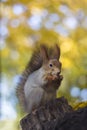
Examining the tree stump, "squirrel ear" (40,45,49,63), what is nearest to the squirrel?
"squirrel ear" (40,45,49,63)

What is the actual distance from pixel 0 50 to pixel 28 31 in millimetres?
223

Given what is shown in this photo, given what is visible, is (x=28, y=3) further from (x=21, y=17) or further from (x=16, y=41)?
(x=16, y=41)

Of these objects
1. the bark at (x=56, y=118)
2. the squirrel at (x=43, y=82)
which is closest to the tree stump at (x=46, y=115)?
the bark at (x=56, y=118)

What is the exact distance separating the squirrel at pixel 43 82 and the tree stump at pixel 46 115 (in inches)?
4.1

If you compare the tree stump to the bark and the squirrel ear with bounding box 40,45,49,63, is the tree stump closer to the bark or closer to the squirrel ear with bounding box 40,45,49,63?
the bark

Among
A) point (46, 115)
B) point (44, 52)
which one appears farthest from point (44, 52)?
point (46, 115)

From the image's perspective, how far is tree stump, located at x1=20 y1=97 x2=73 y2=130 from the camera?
124 centimetres

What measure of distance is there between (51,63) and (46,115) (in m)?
0.25

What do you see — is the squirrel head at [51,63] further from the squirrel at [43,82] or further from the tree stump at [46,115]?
the tree stump at [46,115]

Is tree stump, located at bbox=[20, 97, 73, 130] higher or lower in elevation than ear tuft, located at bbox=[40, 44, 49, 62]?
lower

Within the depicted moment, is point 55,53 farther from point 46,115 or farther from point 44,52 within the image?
point 46,115

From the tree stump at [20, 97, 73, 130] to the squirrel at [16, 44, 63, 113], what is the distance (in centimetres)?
10

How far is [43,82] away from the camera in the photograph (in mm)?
1471

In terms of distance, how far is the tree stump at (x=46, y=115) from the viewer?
124cm
